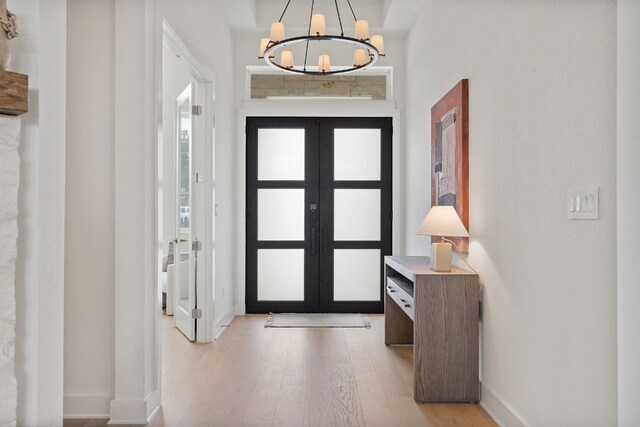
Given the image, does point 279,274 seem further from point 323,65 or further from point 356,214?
point 323,65

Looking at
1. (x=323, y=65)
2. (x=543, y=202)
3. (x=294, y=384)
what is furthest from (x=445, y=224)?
(x=323, y=65)

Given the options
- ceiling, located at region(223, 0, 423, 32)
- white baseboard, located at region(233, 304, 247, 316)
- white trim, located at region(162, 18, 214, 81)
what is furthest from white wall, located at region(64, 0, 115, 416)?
white baseboard, located at region(233, 304, 247, 316)

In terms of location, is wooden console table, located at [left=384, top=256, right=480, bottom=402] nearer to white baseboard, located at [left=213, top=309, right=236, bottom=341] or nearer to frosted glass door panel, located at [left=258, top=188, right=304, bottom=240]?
white baseboard, located at [left=213, top=309, right=236, bottom=341]

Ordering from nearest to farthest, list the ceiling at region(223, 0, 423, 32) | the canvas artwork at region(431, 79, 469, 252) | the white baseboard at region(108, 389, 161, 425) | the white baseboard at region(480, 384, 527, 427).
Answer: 1. the white baseboard at region(480, 384, 527, 427)
2. the white baseboard at region(108, 389, 161, 425)
3. the canvas artwork at region(431, 79, 469, 252)
4. the ceiling at region(223, 0, 423, 32)

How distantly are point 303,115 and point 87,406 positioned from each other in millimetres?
3694

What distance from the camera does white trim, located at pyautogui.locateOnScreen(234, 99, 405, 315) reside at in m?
5.37

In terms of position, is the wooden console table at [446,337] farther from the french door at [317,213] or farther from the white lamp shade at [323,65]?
the french door at [317,213]

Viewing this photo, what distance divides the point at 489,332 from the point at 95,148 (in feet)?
8.00

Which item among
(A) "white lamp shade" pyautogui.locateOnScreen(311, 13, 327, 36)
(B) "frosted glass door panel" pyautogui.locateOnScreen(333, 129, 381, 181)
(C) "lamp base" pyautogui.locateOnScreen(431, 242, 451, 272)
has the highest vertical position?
(A) "white lamp shade" pyautogui.locateOnScreen(311, 13, 327, 36)

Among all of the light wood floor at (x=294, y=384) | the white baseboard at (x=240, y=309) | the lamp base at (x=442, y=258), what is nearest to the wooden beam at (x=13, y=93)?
the light wood floor at (x=294, y=384)

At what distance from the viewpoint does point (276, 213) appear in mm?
5445

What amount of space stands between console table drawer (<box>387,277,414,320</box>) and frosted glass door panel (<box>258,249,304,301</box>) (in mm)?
1653

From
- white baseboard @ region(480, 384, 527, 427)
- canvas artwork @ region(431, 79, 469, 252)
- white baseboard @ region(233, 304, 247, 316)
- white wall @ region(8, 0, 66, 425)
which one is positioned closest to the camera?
white wall @ region(8, 0, 66, 425)

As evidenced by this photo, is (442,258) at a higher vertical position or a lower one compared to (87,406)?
higher
